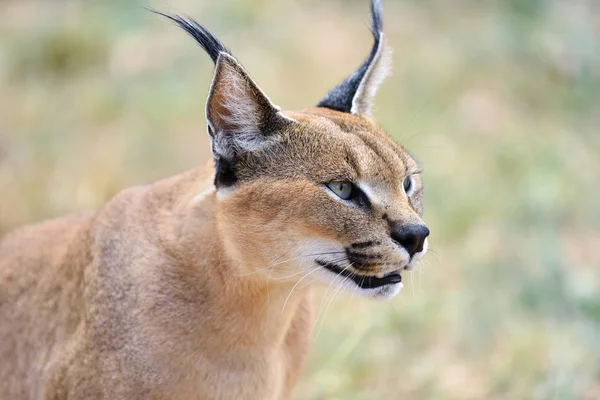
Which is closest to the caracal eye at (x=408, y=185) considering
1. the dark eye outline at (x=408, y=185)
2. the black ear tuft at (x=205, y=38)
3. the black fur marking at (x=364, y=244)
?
the dark eye outline at (x=408, y=185)

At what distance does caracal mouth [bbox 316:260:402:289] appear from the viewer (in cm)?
333

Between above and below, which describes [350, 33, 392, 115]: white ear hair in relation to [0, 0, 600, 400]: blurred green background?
above

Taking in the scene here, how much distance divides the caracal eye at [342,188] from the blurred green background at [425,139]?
7.44 ft

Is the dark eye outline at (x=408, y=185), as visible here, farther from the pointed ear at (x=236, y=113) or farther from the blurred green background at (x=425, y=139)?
the blurred green background at (x=425, y=139)

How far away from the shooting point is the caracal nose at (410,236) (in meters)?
3.21

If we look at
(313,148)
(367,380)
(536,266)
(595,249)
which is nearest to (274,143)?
(313,148)

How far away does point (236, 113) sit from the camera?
3412 mm

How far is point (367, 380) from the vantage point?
5594 mm

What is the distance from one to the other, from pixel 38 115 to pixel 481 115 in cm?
439

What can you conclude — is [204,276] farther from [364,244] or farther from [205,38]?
[205,38]

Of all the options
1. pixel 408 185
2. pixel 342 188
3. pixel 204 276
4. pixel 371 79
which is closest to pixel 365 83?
pixel 371 79

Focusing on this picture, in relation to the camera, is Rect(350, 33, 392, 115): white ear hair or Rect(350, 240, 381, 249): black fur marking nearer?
Rect(350, 240, 381, 249): black fur marking

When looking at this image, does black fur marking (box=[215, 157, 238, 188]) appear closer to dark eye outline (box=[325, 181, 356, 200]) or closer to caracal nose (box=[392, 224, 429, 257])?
dark eye outline (box=[325, 181, 356, 200])

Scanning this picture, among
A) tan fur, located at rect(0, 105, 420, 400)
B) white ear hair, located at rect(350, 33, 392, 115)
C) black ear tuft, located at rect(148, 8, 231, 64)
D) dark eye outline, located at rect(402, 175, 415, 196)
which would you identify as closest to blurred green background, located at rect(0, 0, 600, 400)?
tan fur, located at rect(0, 105, 420, 400)
